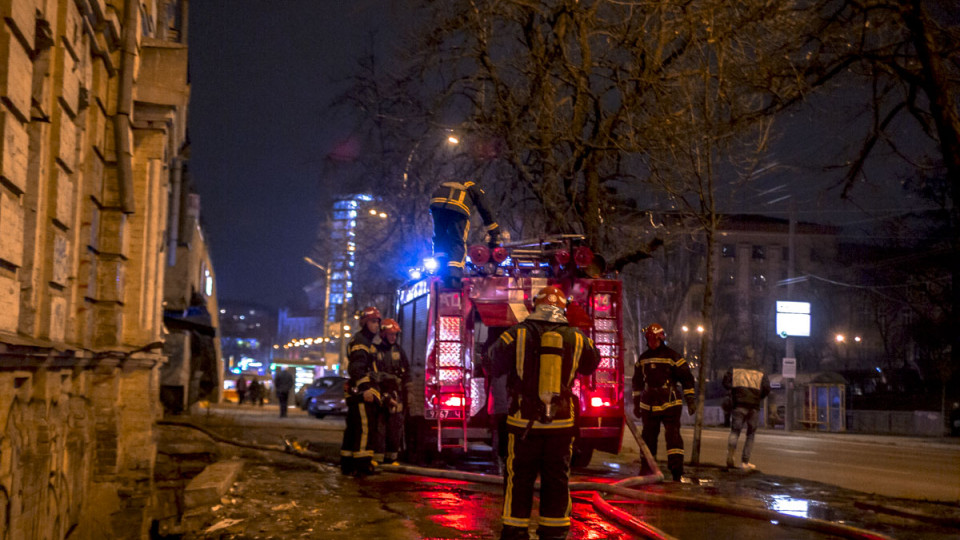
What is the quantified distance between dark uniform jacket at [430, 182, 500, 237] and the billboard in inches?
933

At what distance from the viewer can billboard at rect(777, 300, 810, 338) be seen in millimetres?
33312

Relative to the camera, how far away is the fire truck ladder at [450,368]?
11.0 meters

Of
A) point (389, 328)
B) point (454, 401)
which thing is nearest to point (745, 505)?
point (454, 401)

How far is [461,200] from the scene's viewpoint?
12.0m

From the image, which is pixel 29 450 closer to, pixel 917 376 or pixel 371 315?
pixel 371 315

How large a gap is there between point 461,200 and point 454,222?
0.36 m

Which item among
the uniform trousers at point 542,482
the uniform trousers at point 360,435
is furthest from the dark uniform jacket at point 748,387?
the uniform trousers at point 542,482

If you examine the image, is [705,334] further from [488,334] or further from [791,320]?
[791,320]

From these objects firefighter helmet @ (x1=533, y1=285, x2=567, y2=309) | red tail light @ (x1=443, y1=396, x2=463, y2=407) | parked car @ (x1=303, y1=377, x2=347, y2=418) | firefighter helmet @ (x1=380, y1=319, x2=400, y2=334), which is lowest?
parked car @ (x1=303, y1=377, x2=347, y2=418)

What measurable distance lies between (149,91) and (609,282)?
7.74m

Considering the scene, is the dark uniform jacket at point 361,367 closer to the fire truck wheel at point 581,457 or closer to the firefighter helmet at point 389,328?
the firefighter helmet at point 389,328

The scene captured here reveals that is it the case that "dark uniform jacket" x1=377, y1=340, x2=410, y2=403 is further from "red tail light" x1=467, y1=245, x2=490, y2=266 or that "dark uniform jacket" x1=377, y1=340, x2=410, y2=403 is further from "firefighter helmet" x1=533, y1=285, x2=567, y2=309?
"firefighter helmet" x1=533, y1=285, x2=567, y2=309

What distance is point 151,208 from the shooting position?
46.8 feet

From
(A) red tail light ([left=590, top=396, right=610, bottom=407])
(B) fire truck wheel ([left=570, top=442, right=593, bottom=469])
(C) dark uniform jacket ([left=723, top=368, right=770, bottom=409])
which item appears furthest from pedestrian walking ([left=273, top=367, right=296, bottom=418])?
(A) red tail light ([left=590, top=396, right=610, bottom=407])
